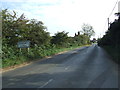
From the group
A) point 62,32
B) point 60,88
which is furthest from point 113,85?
point 62,32

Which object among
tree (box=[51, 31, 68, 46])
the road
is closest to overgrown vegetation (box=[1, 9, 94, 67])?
the road

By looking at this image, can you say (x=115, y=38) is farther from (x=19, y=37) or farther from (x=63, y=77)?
(x=63, y=77)

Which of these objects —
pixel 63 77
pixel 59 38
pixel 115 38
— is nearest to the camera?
pixel 63 77

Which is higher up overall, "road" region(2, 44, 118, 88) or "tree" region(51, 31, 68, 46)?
Answer: "tree" region(51, 31, 68, 46)

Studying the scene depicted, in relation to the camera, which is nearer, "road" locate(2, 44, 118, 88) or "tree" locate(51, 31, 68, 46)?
"road" locate(2, 44, 118, 88)

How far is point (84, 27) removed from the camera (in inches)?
5531

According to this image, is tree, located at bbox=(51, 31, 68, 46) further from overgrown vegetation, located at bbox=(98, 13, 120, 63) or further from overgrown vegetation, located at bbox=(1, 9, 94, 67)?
overgrown vegetation, located at bbox=(98, 13, 120, 63)

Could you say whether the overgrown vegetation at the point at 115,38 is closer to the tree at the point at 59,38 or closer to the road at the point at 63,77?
the road at the point at 63,77

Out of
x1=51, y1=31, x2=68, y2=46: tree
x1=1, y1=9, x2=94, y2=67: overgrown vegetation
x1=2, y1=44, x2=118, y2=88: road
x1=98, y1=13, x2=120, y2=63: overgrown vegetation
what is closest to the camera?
x1=2, y1=44, x2=118, y2=88: road

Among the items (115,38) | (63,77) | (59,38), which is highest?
(59,38)

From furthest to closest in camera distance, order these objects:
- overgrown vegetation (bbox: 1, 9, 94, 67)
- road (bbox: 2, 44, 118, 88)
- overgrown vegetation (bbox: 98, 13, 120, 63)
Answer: overgrown vegetation (bbox: 98, 13, 120, 63) → overgrown vegetation (bbox: 1, 9, 94, 67) → road (bbox: 2, 44, 118, 88)

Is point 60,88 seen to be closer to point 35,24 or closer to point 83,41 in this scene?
point 35,24

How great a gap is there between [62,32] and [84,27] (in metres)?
83.3

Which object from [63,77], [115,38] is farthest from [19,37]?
[63,77]
